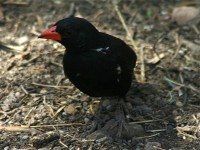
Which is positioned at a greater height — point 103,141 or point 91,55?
point 91,55

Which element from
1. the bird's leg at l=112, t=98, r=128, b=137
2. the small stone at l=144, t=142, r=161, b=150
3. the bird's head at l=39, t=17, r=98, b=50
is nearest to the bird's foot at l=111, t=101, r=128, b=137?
the bird's leg at l=112, t=98, r=128, b=137

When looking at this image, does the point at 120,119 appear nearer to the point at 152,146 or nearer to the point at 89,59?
the point at 152,146

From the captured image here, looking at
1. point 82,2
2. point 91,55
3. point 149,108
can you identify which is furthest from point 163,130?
point 82,2

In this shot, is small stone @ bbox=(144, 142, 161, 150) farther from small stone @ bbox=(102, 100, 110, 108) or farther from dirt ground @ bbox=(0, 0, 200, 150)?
small stone @ bbox=(102, 100, 110, 108)

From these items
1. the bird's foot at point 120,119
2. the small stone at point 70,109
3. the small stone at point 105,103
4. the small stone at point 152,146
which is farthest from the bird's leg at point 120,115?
the small stone at point 70,109

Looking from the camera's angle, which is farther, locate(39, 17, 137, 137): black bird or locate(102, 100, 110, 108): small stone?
locate(102, 100, 110, 108): small stone

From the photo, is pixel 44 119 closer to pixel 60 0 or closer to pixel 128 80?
pixel 128 80
